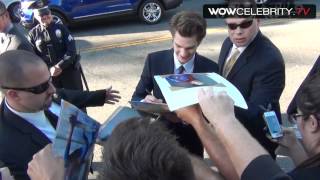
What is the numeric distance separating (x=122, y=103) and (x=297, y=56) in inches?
152

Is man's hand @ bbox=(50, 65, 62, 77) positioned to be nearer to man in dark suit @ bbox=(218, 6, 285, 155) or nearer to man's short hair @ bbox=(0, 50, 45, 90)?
man in dark suit @ bbox=(218, 6, 285, 155)

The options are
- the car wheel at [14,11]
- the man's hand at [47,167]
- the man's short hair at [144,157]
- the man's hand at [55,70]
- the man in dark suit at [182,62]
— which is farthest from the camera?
the car wheel at [14,11]

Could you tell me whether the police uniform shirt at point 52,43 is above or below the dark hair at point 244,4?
below

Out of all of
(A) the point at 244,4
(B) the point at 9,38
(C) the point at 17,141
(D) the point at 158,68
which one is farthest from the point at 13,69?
(B) the point at 9,38

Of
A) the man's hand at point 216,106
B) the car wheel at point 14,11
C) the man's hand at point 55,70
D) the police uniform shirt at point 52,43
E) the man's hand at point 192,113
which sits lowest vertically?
the car wheel at point 14,11

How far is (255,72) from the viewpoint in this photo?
3422 mm

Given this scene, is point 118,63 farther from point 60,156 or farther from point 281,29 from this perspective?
point 60,156

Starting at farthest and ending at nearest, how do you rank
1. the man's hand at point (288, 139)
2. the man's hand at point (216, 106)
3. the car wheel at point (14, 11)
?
the car wheel at point (14, 11) < the man's hand at point (288, 139) < the man's hand at point (216, 106)

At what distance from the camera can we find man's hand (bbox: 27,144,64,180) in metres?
2.18

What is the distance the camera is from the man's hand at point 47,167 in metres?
2.18

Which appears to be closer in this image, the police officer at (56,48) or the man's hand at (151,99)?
the man's hand at (151,99)

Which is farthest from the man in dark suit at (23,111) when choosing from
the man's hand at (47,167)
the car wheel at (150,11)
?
the car wheel at (150,11)

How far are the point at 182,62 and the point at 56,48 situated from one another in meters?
2.62

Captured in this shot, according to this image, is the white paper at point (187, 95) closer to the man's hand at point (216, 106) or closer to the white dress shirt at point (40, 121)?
the man's hand at point (216, 106)
